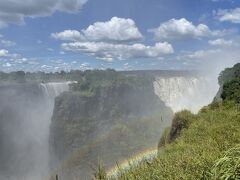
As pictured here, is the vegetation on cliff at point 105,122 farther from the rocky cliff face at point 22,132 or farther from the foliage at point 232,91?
the foliage at point 232,91

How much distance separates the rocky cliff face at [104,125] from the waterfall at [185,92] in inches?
166

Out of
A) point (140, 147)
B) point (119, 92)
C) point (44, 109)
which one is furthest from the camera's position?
point (119, 92)

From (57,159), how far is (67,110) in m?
25.9

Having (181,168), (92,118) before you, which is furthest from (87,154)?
(181,168)

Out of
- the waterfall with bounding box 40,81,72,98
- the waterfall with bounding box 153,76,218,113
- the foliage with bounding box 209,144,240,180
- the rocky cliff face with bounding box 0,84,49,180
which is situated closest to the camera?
the foliage with bounding box 209,144,240,180

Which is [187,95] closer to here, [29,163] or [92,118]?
[92,118]

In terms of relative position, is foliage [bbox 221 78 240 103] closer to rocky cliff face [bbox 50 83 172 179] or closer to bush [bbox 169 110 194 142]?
bush [bbox 169 110 194 142]

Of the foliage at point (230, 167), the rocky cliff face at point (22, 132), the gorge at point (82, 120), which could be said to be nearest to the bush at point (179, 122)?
the foliage at point (230, 167)

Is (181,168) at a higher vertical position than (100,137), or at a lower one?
higher

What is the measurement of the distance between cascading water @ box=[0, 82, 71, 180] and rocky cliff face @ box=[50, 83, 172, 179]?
4.01m

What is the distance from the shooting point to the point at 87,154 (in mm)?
106062

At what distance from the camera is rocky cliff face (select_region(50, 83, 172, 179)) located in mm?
106931

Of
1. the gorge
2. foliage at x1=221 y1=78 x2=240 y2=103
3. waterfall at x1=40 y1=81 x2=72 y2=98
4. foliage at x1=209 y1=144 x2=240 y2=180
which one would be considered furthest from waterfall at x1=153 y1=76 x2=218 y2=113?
foliage at x1=209 y1=144 x2=240 y2=180

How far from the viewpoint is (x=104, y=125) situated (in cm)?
14600
